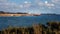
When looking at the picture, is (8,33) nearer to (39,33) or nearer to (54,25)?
(39,33)

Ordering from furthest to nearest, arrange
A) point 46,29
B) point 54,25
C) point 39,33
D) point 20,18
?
point 20,18
point 54,25
point 46,29
point 39,33

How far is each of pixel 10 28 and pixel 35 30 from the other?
2.67ft

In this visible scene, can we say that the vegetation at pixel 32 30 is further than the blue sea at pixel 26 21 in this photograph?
No

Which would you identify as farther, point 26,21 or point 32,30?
point 26,21

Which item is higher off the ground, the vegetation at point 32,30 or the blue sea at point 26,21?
the vegetation at point 32,30

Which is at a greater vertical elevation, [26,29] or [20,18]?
[26,29]

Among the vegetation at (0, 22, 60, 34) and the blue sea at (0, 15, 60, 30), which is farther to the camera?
the blue sea at (0, 15, 60, 30)

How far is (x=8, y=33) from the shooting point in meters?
6.16

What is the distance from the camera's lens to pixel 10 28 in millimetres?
6398

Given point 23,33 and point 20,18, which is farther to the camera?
point 20,18

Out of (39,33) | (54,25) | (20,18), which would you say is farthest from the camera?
(20,18)

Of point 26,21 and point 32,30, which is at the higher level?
point 32,30

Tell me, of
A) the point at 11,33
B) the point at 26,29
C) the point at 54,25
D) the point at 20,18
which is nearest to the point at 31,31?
the point at 26,29

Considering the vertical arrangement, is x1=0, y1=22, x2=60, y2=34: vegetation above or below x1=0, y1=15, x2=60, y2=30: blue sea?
above
